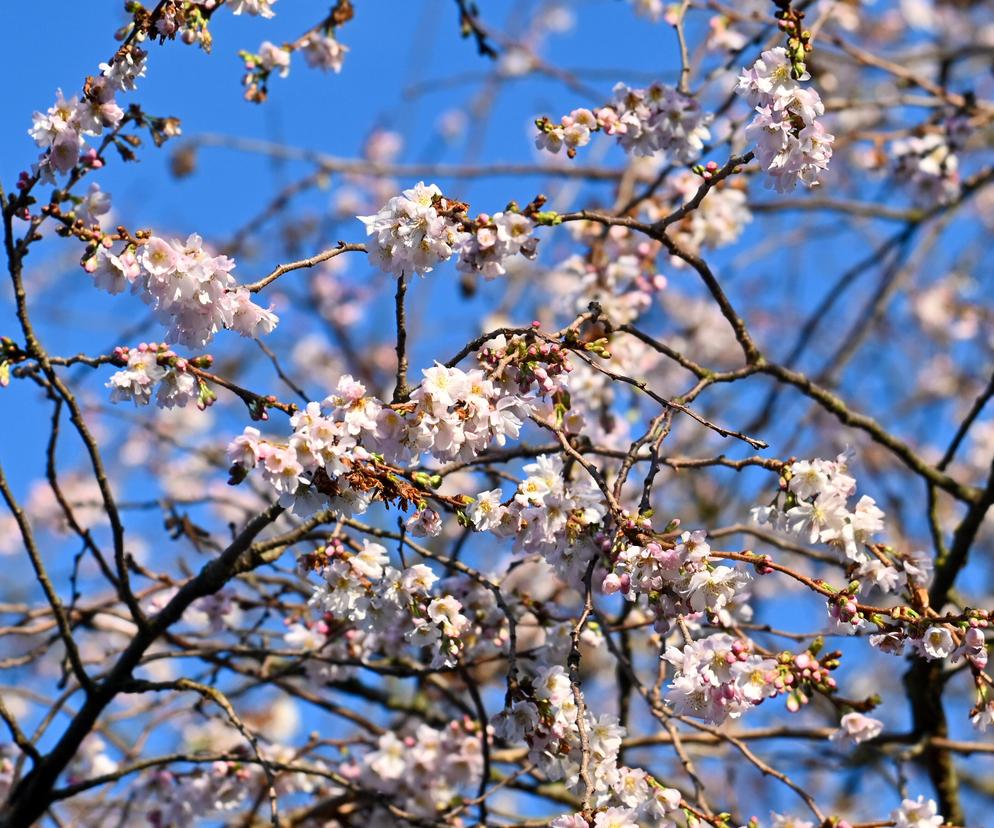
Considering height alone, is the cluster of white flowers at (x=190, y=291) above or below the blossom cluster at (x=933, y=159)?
below

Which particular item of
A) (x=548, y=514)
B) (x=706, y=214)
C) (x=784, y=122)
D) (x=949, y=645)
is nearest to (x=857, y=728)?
(x=949, y=645)

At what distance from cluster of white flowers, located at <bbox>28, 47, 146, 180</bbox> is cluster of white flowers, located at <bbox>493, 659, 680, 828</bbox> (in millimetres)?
1300

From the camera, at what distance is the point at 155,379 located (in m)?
1.88

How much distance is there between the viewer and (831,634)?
210 cm

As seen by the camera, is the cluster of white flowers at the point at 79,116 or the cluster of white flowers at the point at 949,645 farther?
the cluster of white flowers at the point at 79,116

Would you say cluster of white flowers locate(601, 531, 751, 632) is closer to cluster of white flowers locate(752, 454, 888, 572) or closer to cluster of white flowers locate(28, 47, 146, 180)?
cluster of white flowers locate(752, 454, 888, 572)

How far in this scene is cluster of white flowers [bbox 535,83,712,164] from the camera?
2.60 metres

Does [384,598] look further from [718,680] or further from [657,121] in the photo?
[657,121]

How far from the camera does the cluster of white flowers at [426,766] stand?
9.40ft

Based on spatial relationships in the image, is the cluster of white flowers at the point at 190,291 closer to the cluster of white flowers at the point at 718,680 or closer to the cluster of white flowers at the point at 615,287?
the cluster of white flowers at the point at 718,680

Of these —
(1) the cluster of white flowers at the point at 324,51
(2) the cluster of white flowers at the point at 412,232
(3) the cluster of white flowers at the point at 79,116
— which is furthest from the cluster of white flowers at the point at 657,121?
(3) the cluster of white flowers at the point at 79,116

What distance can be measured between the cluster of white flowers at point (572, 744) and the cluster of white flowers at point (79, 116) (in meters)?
1.30

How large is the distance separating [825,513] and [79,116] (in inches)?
60.8

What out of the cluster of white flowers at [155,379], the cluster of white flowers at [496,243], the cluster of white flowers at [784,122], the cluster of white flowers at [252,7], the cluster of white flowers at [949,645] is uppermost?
the cluster of white flowers at [252,7]
